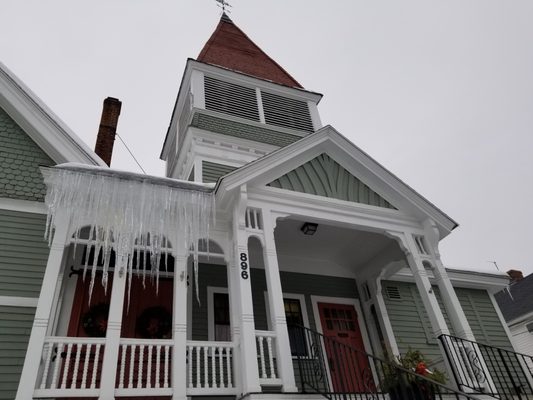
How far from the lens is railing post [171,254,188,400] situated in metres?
5.27

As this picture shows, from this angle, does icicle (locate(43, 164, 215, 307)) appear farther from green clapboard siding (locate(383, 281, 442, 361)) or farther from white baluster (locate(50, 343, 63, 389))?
green clapboard siding (locate(383, 281, 442, 361))

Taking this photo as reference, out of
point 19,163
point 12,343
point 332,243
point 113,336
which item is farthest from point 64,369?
point 332,243

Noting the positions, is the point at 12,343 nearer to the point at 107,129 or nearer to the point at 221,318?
the point at 221,318

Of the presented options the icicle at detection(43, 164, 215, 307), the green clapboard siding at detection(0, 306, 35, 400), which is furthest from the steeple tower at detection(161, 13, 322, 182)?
the green clapboard siding at detection(0, 306, 35, 400)

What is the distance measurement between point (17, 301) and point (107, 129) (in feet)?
19.9

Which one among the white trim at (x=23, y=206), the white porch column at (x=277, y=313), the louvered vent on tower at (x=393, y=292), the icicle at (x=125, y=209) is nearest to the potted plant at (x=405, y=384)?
the white porch column at (x=277, y=313)

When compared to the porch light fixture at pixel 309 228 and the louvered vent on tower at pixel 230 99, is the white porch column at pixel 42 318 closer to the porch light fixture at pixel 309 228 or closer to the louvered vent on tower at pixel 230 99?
the porch light fixture at pixel 309 228

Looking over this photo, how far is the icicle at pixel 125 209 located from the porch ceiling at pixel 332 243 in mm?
2285

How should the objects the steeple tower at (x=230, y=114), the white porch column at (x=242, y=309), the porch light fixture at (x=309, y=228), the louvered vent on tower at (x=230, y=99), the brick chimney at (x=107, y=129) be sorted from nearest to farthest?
the white porch column at (x=242, y=309) < the porch light fixture at (x=309, y=228) < the steeple tower at (x=230, y=114) < the brick chimney at (x=107, y=129) < the louvered vent on tower at (x=230, y=99)

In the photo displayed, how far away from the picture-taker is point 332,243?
879 cm

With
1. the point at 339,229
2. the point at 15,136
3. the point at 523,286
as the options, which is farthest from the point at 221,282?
the point at 523,286

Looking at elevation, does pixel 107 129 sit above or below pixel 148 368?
above

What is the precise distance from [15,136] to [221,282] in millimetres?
4969

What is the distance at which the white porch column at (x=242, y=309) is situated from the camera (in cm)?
523
